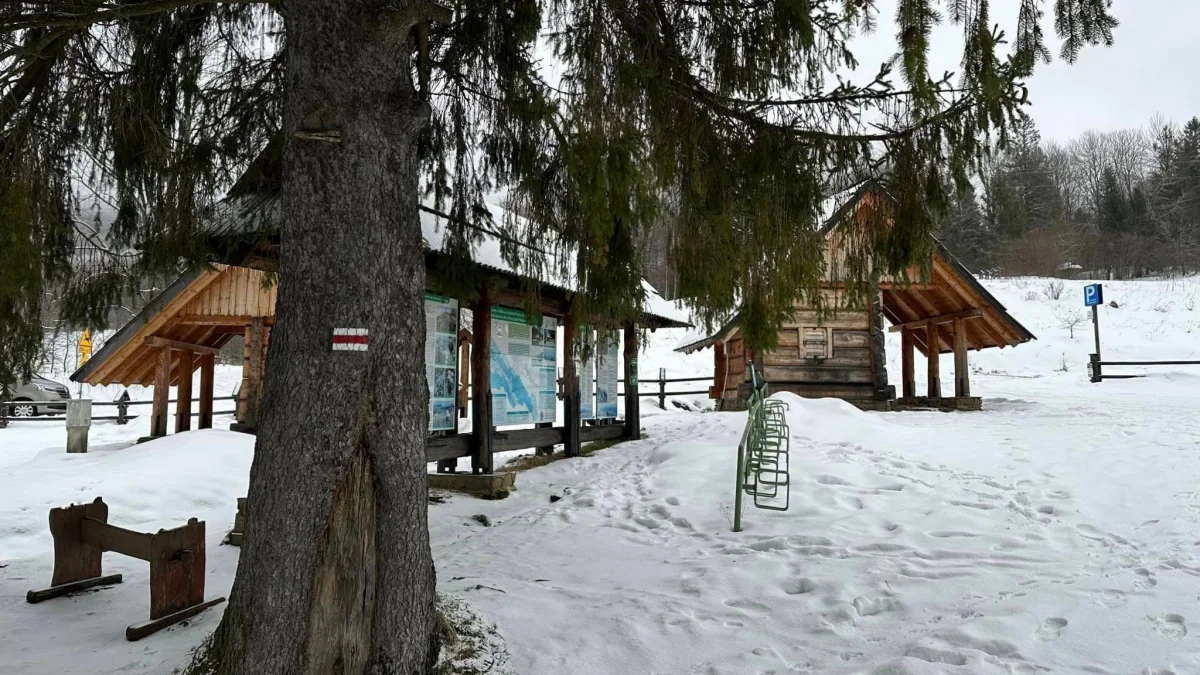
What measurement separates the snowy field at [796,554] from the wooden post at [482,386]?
0.72 m

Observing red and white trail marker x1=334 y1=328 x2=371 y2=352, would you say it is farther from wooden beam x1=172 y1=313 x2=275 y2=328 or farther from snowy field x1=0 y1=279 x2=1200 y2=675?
wooden beam x1=172 y1=313 x2=275 y2=328

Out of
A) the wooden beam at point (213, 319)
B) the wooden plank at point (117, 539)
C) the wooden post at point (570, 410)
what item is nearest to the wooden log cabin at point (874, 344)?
the wooden post at point (570, 410)

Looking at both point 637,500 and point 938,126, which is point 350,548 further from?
point 637,500

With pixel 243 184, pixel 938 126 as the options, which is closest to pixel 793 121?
pixel 938 126

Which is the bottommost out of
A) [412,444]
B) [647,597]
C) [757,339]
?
[647,597]

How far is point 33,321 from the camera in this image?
4.80 meters

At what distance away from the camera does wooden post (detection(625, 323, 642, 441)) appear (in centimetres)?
1290

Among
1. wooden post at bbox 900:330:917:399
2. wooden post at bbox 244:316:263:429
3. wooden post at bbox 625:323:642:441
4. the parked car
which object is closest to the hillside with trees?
wooden post at bbox 900:330:917:399

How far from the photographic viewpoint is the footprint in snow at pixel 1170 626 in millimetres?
3260

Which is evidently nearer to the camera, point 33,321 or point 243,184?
point 33,321

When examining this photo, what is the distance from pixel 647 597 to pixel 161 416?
12398 mm

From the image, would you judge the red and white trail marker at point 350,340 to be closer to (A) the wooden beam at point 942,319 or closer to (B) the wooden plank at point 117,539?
(B) the wooden plank at point 117,539

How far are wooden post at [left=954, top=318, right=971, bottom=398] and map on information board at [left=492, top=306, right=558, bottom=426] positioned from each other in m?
10.1

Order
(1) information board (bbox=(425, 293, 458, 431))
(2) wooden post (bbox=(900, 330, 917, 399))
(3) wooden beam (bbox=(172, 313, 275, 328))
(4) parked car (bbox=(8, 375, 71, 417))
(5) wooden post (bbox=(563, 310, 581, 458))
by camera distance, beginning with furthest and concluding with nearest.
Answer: (4) parked car (bbox=(8, 375, 71, 417)) → (2) wooden post (bbox=(900, 330, 917, 399)) → (3) wooden beam (bbox=(172, 313, 275, 328)) → (5) wooden post (bbox=(563, 310, 581, 458)) → (1) information board (bbox=(425, 293, 458, 431))
